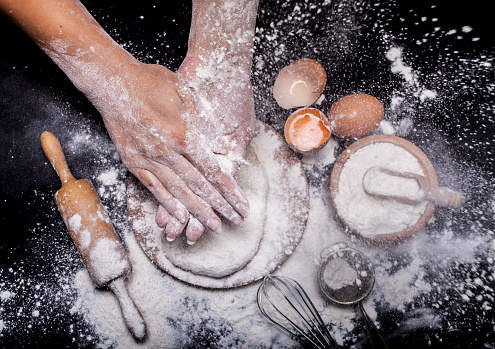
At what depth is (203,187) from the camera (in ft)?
3.18

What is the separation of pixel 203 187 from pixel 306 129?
40 centimetres

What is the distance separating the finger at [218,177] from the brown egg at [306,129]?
260mm

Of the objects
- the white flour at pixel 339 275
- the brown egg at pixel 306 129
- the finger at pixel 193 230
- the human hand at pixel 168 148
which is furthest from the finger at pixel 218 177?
the white flour at pixel 339 275

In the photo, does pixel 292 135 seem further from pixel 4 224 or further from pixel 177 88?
pixel 4 224

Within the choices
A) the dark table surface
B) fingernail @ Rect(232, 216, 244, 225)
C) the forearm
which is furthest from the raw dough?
the forearm

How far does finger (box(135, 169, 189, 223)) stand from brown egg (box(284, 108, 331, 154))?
42 cm

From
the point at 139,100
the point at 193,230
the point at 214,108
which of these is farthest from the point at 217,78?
the point at 193,230

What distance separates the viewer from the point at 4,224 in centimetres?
→ 120

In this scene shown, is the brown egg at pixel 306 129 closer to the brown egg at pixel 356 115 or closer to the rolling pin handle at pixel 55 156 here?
the brown egg at pixel 356 115

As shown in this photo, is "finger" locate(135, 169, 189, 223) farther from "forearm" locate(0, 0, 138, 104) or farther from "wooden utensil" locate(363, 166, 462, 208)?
"wooden utensil" locate(363, 166, 462, 208)

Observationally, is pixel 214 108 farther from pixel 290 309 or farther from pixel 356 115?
pixel 290 309

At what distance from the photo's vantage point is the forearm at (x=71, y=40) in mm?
930

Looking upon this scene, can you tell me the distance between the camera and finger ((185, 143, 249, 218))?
3.12 feet

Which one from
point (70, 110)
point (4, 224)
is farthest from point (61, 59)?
→ point (4, 224)
